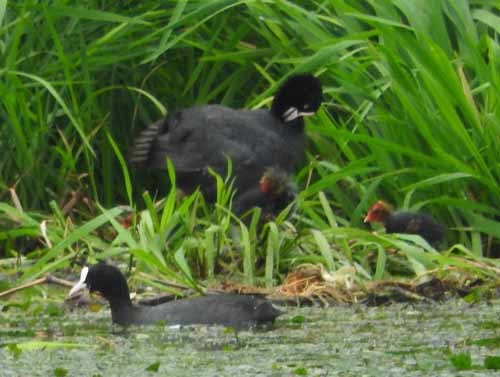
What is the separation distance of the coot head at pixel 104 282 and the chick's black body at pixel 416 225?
59.5 inches

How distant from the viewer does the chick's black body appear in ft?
29.4

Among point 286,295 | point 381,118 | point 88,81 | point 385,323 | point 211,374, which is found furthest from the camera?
point 88,81

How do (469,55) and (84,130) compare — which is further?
(84,130)

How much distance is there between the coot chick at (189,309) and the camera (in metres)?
7.70

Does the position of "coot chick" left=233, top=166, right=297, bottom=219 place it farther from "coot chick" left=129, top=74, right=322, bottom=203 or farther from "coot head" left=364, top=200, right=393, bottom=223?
"coot head" left=364, top=200, right=393, bottom=223

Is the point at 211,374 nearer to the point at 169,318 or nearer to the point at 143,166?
the point at 169,318

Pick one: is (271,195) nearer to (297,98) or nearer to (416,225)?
(297,98)

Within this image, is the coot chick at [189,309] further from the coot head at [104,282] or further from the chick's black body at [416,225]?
the chick's black body at [416,225]

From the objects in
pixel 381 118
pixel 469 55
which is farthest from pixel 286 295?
pixel 469 55

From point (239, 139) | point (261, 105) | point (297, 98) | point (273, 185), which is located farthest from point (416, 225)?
point (261, 105)

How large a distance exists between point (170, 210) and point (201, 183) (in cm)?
86

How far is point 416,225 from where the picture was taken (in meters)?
8.98

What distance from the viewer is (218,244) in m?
8.79

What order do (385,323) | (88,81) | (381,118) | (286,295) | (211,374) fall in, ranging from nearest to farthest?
(211,374) < (385,323) < (286,295) < (381,118) < (88,81)
